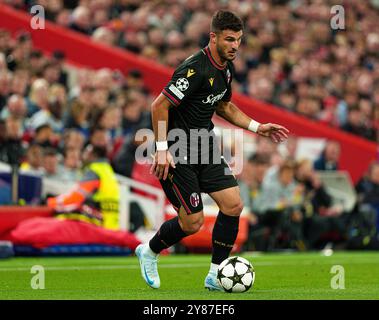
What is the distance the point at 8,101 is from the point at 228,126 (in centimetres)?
455

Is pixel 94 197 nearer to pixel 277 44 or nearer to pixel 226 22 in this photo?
pixel 226 22

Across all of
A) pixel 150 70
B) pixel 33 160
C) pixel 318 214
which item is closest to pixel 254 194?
pixel 318 214

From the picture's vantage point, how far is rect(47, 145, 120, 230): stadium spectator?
50.2 ft

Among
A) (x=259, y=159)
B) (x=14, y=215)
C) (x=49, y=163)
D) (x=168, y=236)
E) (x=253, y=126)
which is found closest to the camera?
(x=168, y=236)

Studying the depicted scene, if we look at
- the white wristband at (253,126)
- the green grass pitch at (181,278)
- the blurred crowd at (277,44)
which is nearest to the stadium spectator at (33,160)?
the green grass pitch at (181,278)

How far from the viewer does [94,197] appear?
15641 millimetres

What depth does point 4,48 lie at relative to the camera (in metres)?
17.0

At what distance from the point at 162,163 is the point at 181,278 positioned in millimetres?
2155

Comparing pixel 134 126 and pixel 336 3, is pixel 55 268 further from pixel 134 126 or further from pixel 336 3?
pixel 336 3

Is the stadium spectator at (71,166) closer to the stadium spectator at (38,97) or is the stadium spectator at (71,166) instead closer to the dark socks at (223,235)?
the stadium spectator at (38,97)

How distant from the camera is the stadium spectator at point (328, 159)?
63.2 feet

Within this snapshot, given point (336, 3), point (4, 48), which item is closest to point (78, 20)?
point (4, 48)

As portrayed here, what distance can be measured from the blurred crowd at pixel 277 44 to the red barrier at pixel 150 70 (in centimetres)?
38

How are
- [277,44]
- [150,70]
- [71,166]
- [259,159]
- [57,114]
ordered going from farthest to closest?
[277,44] → [150,70] → [259,159] → [57,114] → [71,166]
